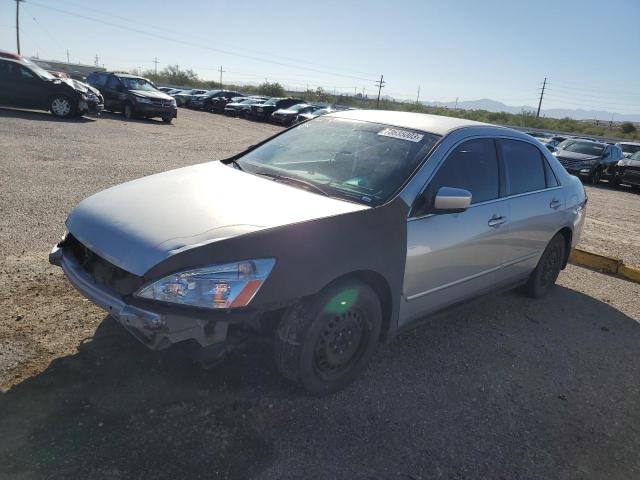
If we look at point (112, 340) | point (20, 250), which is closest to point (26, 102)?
point (20, 250)

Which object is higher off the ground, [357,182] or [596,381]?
[357,182]

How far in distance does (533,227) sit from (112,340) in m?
3.59

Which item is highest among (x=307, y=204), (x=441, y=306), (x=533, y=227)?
(x=307, y=204)

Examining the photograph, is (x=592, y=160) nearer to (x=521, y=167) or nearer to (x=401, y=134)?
(x=521, y=167)

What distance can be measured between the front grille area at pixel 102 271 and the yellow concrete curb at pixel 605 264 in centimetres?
556

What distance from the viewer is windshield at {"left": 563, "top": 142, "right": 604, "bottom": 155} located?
1788cm

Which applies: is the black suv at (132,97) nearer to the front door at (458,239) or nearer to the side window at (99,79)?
the side window at (99,79)

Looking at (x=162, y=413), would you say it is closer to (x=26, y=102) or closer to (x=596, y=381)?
(x=596, y=381)

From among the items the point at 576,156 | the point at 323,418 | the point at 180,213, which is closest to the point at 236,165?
the point at 180,213

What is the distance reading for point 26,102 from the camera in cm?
1614

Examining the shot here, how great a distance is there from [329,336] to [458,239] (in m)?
1.25

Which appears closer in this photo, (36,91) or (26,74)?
(26,74)

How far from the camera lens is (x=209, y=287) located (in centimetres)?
245

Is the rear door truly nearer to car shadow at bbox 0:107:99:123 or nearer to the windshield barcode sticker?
the windshield barcode sticker
